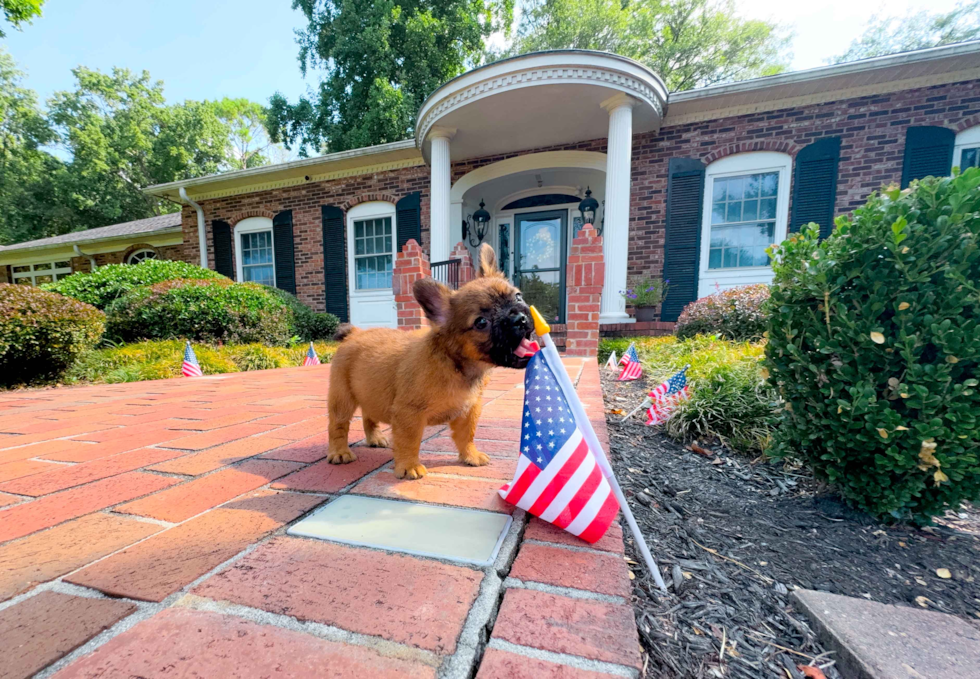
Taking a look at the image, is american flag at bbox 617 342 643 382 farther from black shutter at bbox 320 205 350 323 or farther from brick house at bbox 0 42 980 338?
black shutter at bbox 320 205 350 323

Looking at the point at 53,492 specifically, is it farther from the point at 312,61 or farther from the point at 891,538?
the point at 312,61

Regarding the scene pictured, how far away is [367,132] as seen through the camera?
14.4 m

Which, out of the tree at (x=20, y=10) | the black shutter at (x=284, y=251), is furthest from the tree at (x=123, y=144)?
the black shutter at (x=284, y=251)

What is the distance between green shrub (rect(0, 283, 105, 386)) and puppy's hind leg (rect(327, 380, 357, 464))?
18.8 feet

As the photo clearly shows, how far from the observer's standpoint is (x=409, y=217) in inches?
402

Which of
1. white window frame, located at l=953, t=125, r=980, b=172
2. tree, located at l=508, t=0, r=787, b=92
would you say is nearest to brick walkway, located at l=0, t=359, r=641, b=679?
white window frame, located at l=953, t=125, r=980, b=172

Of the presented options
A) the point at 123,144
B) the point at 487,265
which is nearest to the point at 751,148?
the point at 487,265

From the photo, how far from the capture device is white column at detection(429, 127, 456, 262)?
26.6 feet

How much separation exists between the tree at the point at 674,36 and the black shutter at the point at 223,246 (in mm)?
15350

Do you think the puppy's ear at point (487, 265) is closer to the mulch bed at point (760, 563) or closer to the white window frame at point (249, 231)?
the mulch bed at point (760, 563)

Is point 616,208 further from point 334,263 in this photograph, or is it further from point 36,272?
point 36,272

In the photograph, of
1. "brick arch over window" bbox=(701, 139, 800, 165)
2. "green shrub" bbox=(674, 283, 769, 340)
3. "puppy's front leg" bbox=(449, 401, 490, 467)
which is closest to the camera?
"puppy's front leg" bbox=(449, 401, 490, 467)

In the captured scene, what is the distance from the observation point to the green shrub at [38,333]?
4.77 m

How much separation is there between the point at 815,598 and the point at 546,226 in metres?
10.1
